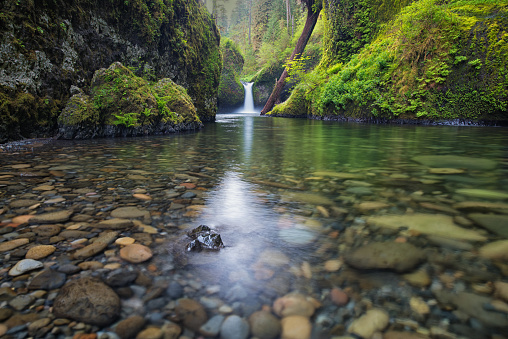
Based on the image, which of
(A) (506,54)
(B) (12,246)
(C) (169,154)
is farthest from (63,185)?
(A) (506,54)

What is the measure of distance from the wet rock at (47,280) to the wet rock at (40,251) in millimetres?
161

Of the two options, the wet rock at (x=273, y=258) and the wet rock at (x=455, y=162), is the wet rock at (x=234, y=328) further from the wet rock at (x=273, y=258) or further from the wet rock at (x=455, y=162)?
the wet rock at (x=455, y=162)

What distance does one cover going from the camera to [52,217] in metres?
1.70

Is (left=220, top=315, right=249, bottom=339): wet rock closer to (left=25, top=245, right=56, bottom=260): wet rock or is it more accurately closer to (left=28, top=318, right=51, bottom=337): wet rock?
(left=28, top=318, right=51, bottom=337): wet rock

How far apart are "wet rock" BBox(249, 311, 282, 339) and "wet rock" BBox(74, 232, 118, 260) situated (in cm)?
87

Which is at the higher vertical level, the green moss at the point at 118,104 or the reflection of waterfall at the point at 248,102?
the reflection of waterfall at the point at 248,102

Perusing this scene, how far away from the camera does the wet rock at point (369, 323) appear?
869mm

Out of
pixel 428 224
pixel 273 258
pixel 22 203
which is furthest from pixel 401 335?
pixel 22 203

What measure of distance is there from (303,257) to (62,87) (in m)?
7.01

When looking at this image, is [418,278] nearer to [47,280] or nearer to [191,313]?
[191,313]

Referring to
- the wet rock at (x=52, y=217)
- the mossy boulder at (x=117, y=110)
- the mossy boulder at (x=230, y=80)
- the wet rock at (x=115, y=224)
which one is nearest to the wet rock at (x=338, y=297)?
the wet rock at (x=115, y=224)

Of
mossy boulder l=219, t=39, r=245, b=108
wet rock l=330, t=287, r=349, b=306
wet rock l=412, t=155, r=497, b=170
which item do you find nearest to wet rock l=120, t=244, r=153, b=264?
wet rock l=330, t=287, r=349, b=306

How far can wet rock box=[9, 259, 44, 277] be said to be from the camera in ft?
3.70

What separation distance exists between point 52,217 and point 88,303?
1.02 metres
